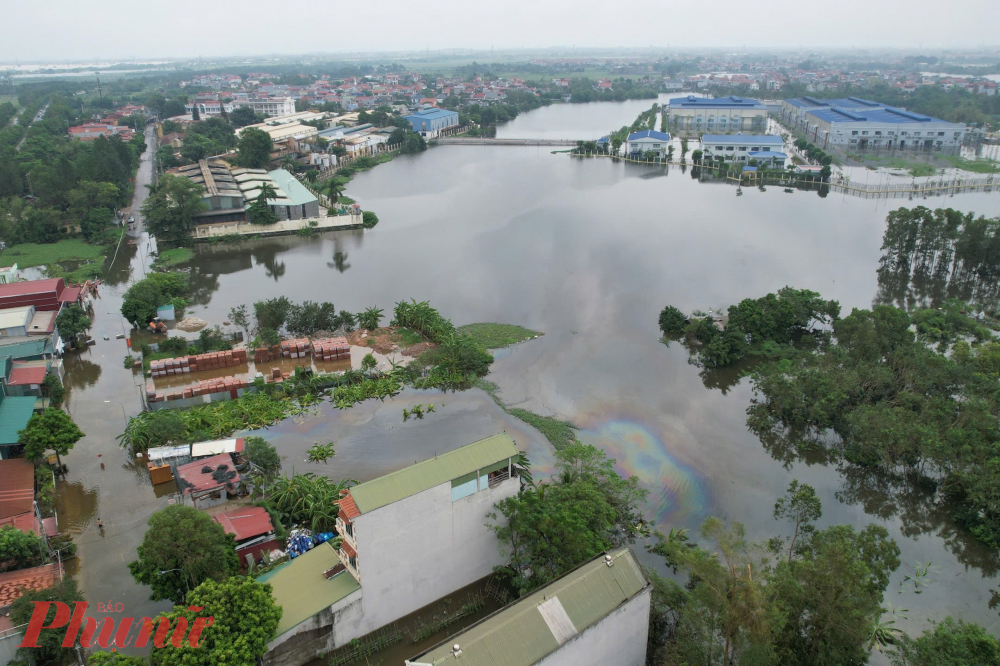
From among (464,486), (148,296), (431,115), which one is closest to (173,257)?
(148,296)

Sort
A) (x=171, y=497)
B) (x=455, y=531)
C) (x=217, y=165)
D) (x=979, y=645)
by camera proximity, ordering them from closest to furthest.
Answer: (x=979, y=645), (x=455, y=531), (x=171, y=497), (x=217, y=165)

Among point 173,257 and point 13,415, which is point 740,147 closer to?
point 173,257

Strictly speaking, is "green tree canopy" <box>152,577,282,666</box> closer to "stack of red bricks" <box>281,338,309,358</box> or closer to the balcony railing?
the balcony railing

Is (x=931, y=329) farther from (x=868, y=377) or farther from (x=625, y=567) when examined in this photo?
(x=625, y=567)

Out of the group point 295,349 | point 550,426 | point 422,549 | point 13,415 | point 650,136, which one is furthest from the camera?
point 650,136

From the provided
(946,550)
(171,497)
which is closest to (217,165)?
(171,497)

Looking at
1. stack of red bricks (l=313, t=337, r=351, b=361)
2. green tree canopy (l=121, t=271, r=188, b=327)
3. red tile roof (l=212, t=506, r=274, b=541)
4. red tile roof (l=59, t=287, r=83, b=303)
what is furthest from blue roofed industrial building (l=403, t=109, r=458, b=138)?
red tile roof (l=212, t=506, r=274, b=541)

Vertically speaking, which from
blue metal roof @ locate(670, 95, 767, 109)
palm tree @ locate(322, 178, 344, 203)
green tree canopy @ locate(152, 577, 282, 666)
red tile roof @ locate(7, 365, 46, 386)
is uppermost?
blue metal roof @ locate(670, 95, 767, 109)
